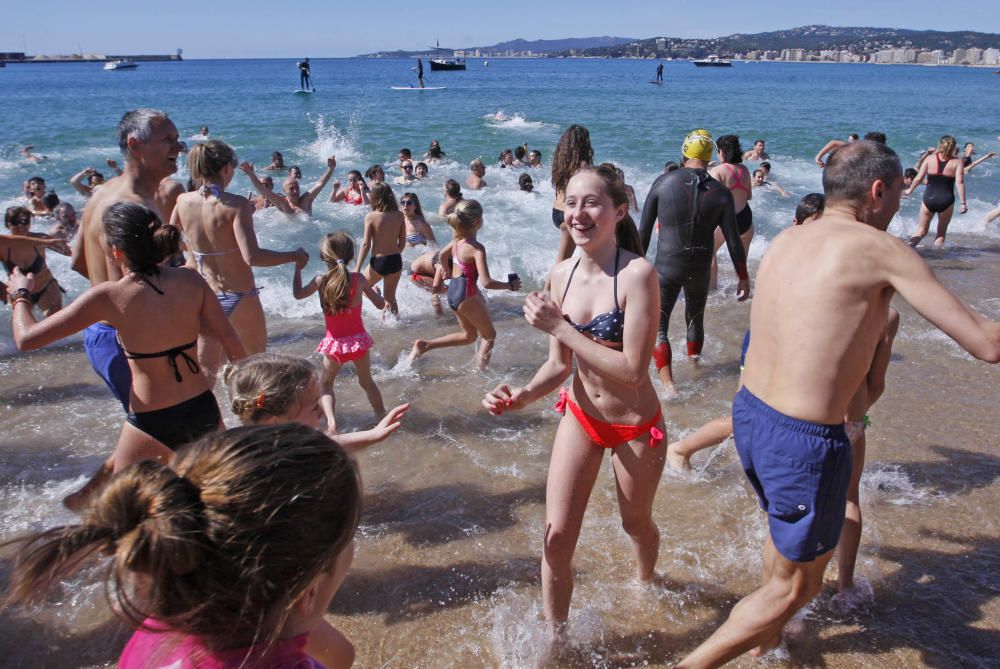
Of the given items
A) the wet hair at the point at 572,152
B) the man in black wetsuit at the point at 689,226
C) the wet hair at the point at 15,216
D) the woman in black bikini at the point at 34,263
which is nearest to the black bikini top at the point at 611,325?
the wet hair at the point at 572,152

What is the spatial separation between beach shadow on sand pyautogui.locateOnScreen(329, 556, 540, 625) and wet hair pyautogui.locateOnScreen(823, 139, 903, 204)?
2296mm

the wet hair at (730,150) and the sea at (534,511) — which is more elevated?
the wet hair at (730,150)

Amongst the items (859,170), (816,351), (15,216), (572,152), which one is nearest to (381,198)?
(572,152)

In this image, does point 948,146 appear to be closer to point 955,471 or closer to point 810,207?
point 810,207

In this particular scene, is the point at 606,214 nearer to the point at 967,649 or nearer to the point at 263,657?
the point at 263,657

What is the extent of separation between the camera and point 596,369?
2588 mm

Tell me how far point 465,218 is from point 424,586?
3148 millimetres

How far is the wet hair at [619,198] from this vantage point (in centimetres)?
267

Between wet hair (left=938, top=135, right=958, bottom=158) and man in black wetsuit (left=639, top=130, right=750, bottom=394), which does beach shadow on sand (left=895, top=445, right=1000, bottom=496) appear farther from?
wet hair (left=938, top=135, right=958, bottom=158)

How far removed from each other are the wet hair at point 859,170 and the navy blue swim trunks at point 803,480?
31.9 inches

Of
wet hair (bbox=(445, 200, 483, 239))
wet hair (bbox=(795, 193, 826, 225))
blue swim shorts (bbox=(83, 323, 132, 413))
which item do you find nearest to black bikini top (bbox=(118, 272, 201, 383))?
blue swim shorts (bbox=(83, 323, 132, 413))

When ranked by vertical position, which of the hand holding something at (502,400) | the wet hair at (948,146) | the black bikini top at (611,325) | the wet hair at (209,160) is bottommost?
the hand holding something at (502,400)

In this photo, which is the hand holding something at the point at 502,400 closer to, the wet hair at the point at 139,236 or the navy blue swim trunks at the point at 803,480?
the navy blue swim trunks at the point at 803,480

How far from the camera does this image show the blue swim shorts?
11.2 feet
